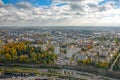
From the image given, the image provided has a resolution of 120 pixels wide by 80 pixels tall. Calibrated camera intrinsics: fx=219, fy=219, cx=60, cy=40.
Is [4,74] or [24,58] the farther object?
[24,58]

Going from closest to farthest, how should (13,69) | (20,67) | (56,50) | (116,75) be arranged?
(116,75), (13,69), (20,67), (56,50)

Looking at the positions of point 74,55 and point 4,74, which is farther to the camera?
point 74,55

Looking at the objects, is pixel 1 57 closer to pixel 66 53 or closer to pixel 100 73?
pixel 66 53

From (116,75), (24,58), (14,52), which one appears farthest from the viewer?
(14,52)

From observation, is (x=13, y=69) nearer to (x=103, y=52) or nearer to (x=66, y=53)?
(x=66, y=53)

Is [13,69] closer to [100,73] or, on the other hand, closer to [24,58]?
[24,58]

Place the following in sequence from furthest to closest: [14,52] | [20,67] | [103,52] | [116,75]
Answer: [103,52], [14,52], [20,67], [116,75]

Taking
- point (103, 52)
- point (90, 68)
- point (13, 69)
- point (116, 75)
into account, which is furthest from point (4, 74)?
point (103, 52)

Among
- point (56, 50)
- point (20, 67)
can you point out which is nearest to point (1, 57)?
point (20, 67)

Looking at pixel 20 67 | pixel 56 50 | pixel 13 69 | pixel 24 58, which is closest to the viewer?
pixel 13 69
